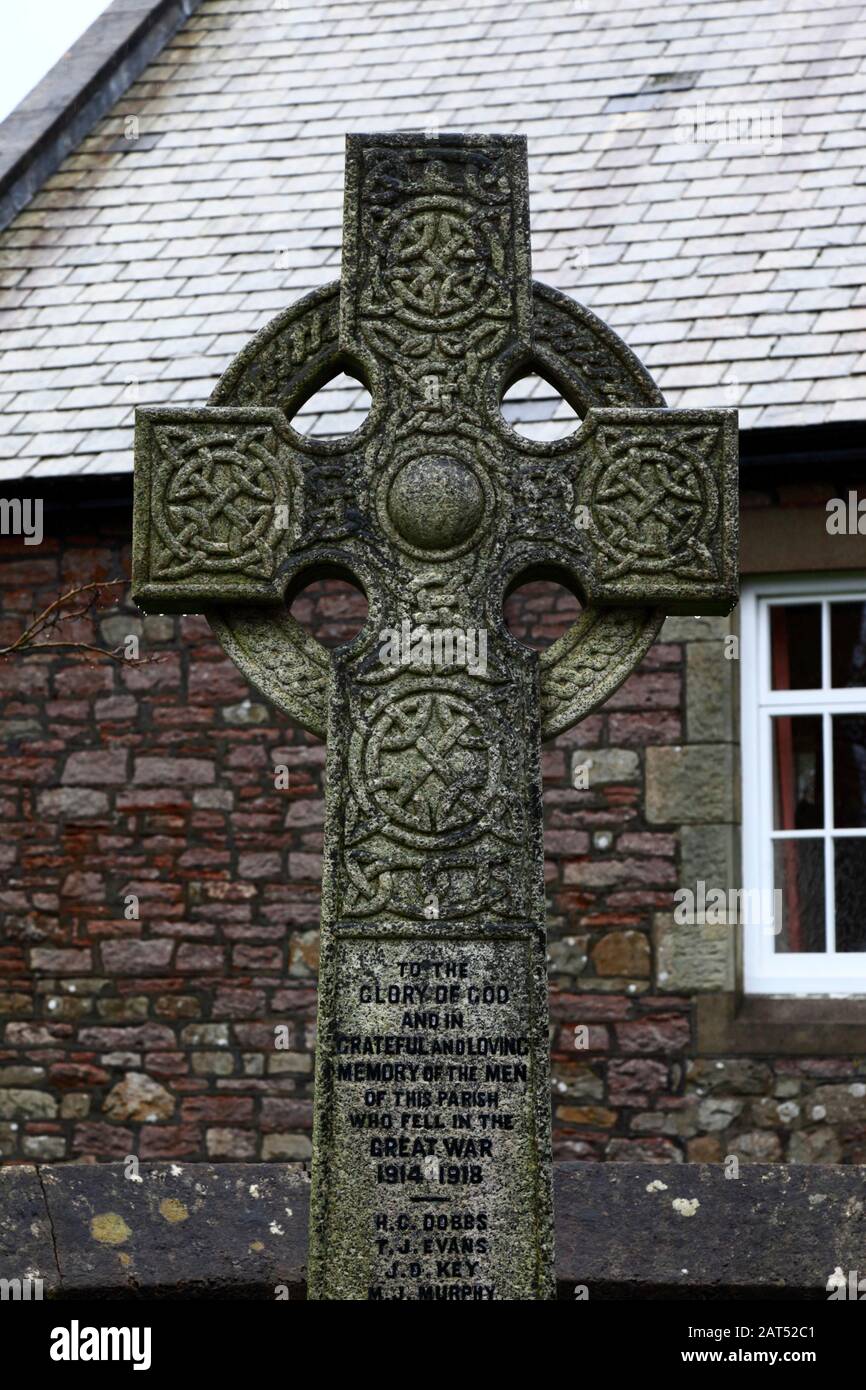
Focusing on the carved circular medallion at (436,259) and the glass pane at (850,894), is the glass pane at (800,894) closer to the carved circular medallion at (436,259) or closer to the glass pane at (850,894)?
the glass pane at (850,894)

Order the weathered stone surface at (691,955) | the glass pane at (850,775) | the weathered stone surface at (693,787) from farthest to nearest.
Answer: the glass pane at (850,775)
the weathered stone surface at (693,787)
the weathered stone surface at (691,955)

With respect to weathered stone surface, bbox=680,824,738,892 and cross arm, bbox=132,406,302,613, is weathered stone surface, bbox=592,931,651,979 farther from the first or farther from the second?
cross arm, bbox=132,406,302,613

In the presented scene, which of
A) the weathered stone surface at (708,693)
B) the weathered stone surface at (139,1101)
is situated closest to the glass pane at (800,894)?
the weathered stone surface at (708,693)

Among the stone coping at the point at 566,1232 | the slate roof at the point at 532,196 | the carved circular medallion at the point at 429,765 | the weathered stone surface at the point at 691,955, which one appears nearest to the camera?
the carved circular medallion at the point at 429,765

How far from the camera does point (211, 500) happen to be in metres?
4.41

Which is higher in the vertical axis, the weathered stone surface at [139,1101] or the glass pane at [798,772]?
the glass pane at [798,772]

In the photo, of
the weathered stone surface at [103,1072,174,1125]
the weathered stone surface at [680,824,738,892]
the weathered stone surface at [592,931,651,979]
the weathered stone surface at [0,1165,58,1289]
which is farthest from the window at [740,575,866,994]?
the weathered stone surface at [0,1165,58,1289]

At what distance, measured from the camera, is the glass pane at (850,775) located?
28.4ft

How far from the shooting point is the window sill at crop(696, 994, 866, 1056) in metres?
8.19

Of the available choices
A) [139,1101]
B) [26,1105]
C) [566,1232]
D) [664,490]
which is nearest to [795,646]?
[139,1101]

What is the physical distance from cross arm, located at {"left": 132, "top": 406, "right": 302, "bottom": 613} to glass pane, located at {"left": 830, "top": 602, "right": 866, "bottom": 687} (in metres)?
4.74

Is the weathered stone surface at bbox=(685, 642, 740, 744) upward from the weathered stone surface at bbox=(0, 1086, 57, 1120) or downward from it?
upward

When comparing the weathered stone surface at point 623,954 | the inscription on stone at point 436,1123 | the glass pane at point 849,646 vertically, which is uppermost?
the glass pane at point 849,646
